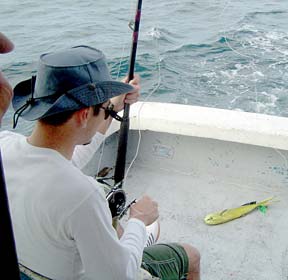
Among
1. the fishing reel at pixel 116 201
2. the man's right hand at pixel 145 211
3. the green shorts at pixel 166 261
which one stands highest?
the man's right hand at pixel 145 211

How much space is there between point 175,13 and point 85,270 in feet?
32.1

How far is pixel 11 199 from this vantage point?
127 centimetres

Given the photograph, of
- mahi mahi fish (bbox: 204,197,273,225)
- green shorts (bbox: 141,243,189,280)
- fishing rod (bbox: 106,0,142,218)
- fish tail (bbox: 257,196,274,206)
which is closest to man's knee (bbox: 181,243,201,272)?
green shorts (bbox: 141,243,189,280)

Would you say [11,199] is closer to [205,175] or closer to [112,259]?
[112,259]

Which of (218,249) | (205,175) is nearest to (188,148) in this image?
(205,175)

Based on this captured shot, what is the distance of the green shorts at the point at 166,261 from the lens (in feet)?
5.88

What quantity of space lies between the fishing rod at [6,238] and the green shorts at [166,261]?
1.24 meters

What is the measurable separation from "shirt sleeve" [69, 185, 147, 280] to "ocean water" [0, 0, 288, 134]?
11.2 ft

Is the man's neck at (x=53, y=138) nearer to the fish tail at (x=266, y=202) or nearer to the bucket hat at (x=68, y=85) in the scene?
the bucket hat at (x=68, y=85)

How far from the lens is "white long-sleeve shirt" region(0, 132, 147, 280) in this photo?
123 centimetres

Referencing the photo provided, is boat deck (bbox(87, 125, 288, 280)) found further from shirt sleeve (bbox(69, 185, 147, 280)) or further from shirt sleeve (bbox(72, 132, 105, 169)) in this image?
shirt sleeve (bbox(69, 185, 147, 280))

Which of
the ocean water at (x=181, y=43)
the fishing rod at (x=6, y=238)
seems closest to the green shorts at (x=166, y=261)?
the fishing rod at (x=6, y=238)

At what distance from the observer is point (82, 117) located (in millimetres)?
1338

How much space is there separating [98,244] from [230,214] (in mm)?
1659
